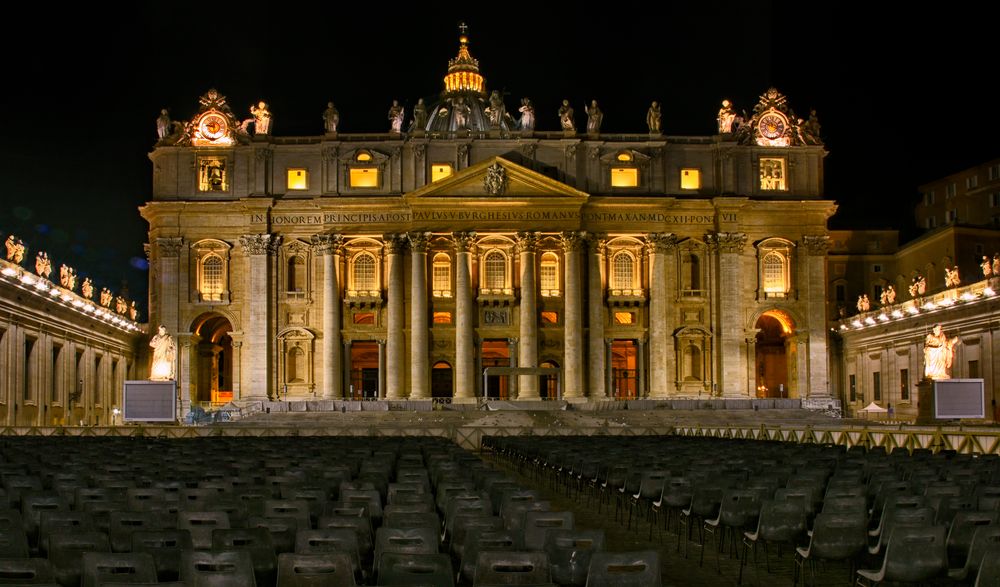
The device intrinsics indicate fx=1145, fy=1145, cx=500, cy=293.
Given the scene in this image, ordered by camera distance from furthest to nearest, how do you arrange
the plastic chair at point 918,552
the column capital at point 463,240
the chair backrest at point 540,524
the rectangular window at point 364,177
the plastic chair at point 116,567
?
the rectangular window at point 364,177
the column capital at point 463,240
the plastic chair at point 918,552
the chair backrest at point 540,524
the plastic chair at point 116,567

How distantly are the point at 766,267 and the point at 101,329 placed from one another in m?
52.2

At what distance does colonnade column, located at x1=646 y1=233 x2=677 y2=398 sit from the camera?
89.2 m

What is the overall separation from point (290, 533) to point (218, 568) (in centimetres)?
313

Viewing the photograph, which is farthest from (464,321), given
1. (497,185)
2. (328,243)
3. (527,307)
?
(328,243)

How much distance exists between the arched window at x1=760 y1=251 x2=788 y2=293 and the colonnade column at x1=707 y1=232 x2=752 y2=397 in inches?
111

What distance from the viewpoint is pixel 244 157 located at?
92.1 m

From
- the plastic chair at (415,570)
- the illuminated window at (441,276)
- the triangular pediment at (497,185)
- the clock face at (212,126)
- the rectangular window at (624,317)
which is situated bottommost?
the plastic chair at (415,570)

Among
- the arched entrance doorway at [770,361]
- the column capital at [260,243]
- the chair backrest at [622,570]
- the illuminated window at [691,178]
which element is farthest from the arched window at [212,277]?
Answer: the chair backrest at [622,570]

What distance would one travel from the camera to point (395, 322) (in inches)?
3487

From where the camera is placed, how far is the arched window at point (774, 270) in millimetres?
93375

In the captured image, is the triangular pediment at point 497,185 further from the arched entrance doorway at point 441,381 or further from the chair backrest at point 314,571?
the chair backrest at point 314,571

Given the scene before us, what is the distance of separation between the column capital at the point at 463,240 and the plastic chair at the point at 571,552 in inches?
3056

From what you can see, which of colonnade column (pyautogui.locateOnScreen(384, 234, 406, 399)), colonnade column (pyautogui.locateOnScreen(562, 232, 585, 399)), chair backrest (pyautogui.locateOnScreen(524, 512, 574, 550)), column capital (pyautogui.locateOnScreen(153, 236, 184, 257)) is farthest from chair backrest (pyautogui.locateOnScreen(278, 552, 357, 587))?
column capital (pyautogui.locateOnScreen(153, 236, 184, 257))

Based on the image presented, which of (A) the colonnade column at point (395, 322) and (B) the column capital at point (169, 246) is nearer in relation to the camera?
(A) the colonnade column at point (395, 322)
